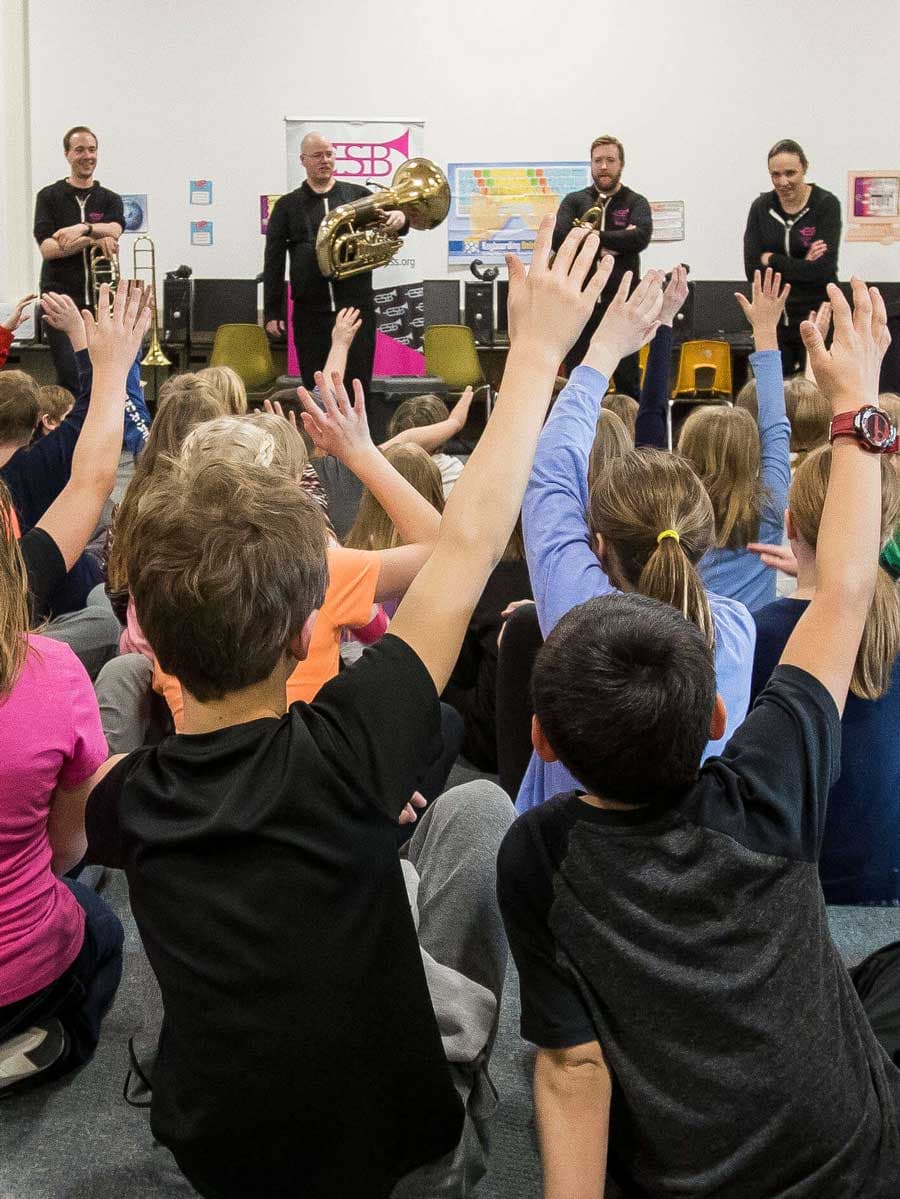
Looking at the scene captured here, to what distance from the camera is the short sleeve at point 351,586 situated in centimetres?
196

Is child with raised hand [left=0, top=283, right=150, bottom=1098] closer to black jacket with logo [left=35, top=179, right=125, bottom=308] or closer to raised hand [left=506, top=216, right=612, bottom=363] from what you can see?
raised hand [left=506, top=216, right=612, bottom=363]

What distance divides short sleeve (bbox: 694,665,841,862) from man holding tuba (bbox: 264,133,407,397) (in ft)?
18.4

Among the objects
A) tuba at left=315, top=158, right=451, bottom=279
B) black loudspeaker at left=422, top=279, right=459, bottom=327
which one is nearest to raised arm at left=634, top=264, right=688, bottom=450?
tuba at left=315, top=158, right=451, bottom=279

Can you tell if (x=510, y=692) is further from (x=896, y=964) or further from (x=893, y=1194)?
(x=893, y=1194)

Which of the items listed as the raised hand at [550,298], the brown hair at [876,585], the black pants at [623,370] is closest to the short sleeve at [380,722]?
the raised hand at [550,298]

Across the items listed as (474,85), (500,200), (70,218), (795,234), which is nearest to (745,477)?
(795,234)

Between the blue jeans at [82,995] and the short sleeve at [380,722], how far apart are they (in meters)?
0.82

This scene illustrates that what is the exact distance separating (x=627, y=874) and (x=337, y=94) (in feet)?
30.0

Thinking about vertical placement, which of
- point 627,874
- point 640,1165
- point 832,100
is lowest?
point 640,1165

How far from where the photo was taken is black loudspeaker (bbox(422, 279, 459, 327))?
30.6 ft

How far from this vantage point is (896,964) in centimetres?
163

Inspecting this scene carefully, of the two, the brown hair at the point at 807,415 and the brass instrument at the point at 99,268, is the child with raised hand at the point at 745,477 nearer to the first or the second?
the brown hair at the point at 807,415

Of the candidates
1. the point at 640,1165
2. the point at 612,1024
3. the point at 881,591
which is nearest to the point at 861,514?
the point at 881,591

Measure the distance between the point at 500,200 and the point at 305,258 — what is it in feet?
10.5
